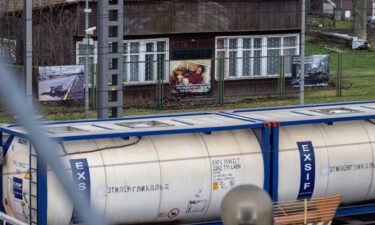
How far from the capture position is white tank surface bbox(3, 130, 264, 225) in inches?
430

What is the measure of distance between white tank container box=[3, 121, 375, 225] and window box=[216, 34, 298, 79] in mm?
17626

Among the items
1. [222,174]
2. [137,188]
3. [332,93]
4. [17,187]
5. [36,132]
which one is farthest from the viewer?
[332,93]

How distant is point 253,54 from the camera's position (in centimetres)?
3173

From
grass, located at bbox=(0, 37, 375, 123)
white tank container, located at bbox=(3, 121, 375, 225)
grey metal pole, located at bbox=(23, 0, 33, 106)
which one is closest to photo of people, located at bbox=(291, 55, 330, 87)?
grass, located at bbox=(0, 37, 375, 123)

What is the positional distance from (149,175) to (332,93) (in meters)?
21.2

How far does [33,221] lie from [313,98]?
20669 mm

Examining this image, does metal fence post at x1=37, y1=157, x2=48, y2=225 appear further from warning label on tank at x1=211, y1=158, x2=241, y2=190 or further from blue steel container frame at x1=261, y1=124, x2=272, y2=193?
blue steel container frame at x1=261, y1=124, x2=272, y2=193

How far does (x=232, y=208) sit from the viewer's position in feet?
7.82

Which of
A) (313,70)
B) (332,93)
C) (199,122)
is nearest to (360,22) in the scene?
(332,93)

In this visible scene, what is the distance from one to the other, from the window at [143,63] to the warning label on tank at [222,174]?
17169mm

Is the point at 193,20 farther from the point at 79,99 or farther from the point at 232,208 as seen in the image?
the point at 232,208

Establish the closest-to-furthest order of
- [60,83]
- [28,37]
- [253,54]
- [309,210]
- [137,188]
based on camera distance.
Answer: [137,188] < [309,210] < [28,37] < [60,83] < [253,54]

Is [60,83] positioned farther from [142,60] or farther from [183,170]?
[183,170]

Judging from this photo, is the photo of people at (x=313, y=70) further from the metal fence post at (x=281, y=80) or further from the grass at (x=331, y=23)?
the grass at (x=331, y=23)
